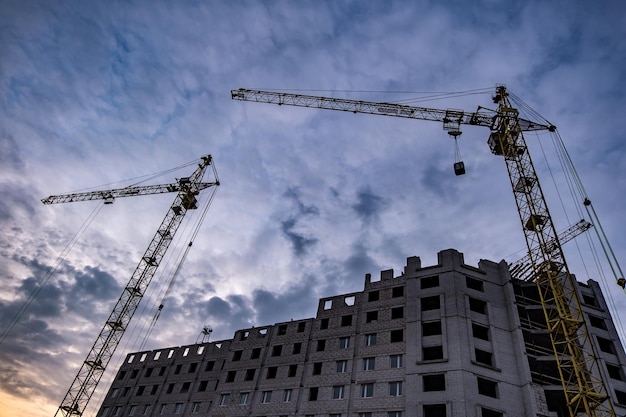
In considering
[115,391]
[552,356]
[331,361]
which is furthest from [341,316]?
[115,391]

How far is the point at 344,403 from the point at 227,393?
19.9 meters

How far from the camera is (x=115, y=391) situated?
7756 centimetres

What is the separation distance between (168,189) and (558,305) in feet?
232

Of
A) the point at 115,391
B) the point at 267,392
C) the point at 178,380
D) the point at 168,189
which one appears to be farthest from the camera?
the point at 168,189

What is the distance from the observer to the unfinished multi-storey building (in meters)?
45.4

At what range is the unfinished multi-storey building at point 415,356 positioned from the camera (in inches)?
1786

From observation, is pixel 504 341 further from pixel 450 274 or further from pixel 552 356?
pixel 450 274

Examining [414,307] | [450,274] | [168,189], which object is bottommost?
[414,307]

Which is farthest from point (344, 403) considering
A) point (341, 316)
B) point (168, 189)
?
point (168, 189)

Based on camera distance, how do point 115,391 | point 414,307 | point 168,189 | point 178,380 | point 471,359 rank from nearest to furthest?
point 471,359 < point 414,307 < point 178,380 < point 115,391 < point 168,189

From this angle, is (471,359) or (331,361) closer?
(471,359)

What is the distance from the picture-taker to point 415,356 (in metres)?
48.5

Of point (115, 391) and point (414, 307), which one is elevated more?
point (414, 307)

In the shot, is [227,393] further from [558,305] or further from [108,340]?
[558,305]
